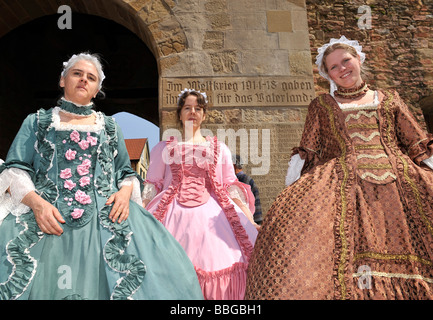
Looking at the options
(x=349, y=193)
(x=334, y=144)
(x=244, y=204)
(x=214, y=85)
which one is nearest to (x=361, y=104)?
(x=334, y=144)

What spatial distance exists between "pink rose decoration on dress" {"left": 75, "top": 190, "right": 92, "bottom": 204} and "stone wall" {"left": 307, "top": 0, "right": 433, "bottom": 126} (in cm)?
508

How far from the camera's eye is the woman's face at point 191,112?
3.21 meters

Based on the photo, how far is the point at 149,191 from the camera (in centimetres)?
314

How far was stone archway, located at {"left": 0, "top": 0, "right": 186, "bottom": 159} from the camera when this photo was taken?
4.95 meters

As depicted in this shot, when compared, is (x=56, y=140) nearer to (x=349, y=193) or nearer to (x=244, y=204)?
(x=244, y=204)

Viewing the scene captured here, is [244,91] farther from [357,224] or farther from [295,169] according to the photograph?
[357,224]

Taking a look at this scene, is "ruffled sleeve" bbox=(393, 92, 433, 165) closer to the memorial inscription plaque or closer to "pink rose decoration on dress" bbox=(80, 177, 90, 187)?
"pink rose decoration on dress" bbox=(80, 177, 90, 187)

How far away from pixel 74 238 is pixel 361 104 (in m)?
1.99

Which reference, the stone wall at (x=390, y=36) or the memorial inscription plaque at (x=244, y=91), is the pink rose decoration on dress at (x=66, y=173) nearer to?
the memorial inscription plaque at (x=244, y=91)

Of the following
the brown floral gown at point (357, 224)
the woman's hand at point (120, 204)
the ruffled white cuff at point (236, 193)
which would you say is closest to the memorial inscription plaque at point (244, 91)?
the ruffled white cuff at point (236, 193)

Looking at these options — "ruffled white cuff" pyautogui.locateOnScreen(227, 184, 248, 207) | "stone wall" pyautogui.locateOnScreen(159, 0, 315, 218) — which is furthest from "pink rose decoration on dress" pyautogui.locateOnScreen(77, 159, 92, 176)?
"stone wall" pyautogui.locateOnScreen(159, 0, 315, 218)

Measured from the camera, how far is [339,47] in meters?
2.66

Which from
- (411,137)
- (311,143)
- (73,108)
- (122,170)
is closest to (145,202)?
(122,170)

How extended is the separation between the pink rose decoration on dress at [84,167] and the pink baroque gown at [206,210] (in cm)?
67
